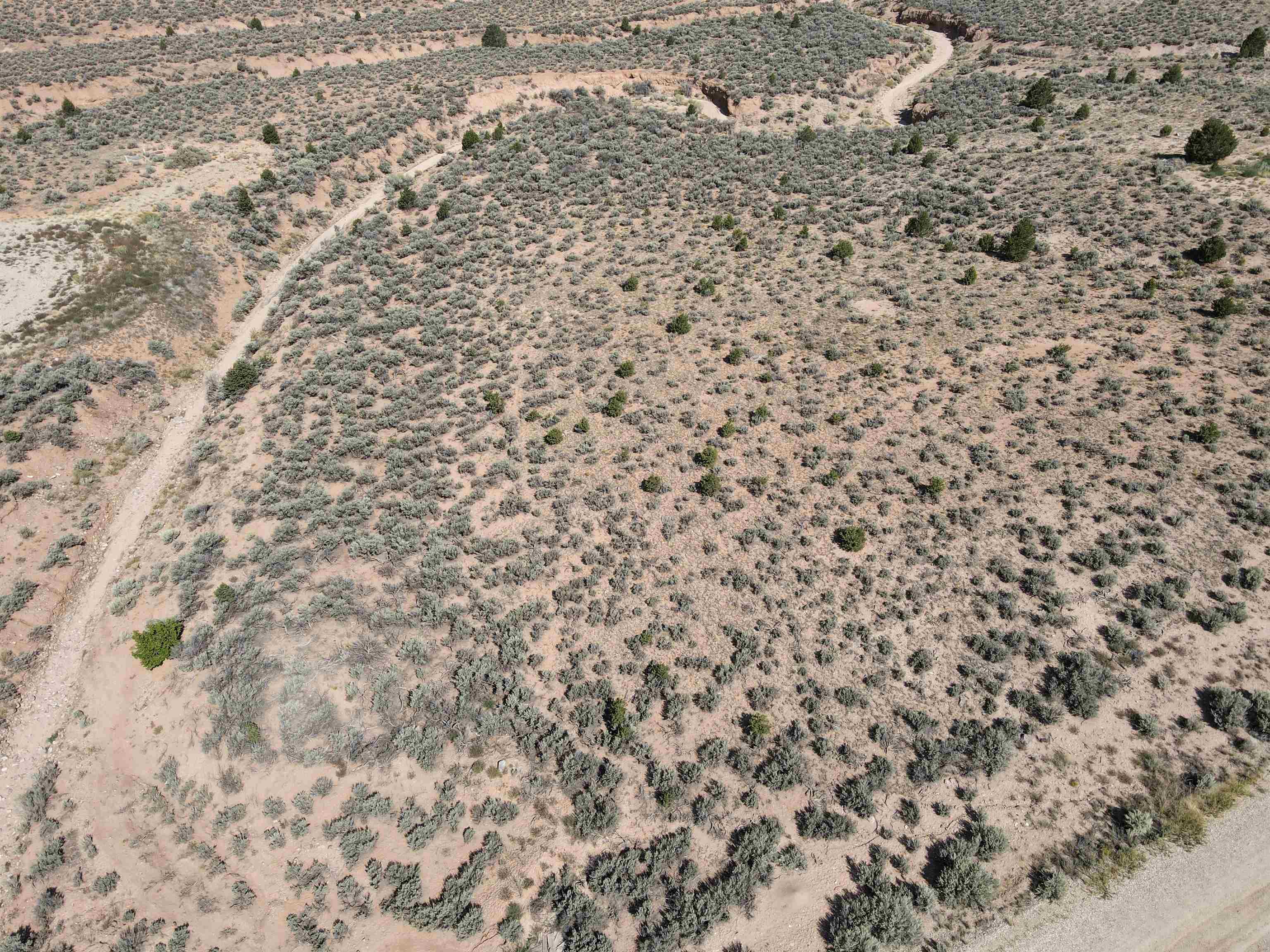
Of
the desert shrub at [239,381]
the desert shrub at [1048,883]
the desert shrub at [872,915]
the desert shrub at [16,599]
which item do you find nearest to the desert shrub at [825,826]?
the desert shrub at [872,915]

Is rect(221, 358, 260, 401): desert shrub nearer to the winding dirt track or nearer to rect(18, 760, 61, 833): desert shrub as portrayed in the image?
the winding dirt track

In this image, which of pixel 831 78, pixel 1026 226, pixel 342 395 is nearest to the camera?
pixel 342 395

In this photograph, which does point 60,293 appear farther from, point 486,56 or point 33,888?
point 486,56

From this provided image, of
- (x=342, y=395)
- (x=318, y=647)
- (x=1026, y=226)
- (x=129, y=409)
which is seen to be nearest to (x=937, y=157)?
(x=1026, y=226)

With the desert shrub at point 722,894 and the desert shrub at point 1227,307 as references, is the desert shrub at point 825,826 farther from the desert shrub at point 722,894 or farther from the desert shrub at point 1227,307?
the desert shrub at point 1227,307

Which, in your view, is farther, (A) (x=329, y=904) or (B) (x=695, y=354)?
(B) (x=695, y=354)

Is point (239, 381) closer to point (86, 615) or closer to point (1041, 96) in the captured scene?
point (86, 615)

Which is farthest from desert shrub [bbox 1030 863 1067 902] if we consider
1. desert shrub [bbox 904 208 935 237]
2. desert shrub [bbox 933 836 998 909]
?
desert shrub [bbox 904 208 935 237]
